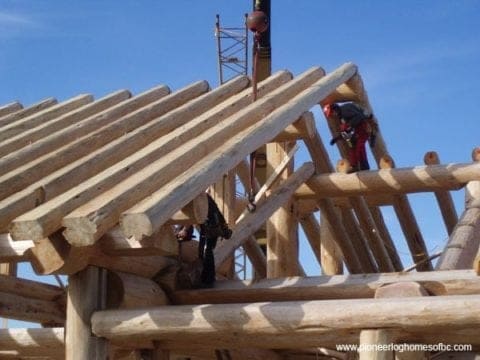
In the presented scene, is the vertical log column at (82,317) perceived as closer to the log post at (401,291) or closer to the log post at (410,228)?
the log post at (401,291)

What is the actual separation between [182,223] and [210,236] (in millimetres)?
1319

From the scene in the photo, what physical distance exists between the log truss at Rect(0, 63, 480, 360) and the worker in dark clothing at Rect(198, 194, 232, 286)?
14cm

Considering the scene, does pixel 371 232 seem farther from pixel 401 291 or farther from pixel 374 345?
pixel 374 345

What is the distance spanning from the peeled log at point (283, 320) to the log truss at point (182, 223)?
1 centimetres

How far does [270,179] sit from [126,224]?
4319 mm

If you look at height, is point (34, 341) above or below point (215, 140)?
below

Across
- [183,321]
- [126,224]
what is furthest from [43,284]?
[126,224]

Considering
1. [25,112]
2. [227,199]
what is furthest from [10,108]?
[227,199]

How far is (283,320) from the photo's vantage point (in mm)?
7570

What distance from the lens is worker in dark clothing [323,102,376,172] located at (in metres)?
12.3

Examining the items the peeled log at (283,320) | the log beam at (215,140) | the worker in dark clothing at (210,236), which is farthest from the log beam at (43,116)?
the peeled log at (283,320)

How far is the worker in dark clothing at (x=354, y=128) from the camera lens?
1230 cm

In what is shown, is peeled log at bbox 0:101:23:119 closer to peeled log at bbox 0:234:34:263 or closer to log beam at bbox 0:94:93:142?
log beam at bbox 0:94:93:142

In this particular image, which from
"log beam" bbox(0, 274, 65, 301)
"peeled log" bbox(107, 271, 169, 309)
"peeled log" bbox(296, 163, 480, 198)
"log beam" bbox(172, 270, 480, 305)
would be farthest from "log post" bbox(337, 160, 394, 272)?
"peeled log" bbox(107, 271, 169, 309)
